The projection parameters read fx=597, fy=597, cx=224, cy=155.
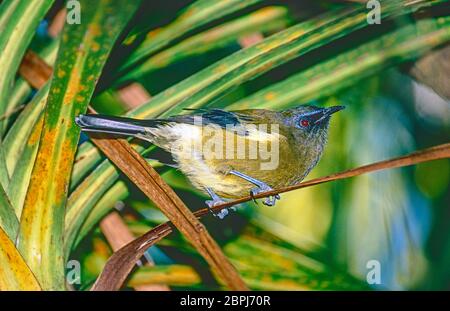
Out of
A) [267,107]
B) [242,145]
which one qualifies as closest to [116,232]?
[242,145]

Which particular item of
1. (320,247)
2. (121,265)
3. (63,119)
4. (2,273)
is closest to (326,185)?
(320,247)

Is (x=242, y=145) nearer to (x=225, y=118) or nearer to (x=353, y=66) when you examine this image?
(x=225, y=118)

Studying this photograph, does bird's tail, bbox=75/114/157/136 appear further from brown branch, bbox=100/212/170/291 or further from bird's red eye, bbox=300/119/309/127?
bird's red eye, bbox=300/119/309/127

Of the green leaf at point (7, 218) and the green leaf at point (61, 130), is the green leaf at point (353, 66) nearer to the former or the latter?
the green leaf at point (61, 130)

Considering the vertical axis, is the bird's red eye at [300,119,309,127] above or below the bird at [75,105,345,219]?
above

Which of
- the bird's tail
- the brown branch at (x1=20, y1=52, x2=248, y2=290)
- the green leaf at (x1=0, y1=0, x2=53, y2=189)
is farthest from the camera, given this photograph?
the green leaf at (x1=0, y1=0, x2=53, y2=189)

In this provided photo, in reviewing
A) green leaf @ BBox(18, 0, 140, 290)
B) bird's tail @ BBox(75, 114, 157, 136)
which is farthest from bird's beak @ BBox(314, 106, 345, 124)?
green leaf @ BBox(18, 0, 140, 290)
